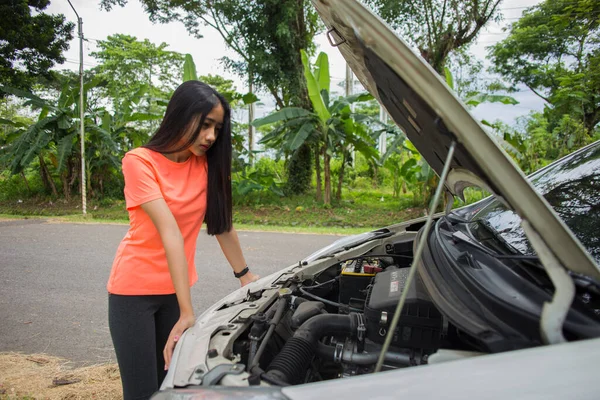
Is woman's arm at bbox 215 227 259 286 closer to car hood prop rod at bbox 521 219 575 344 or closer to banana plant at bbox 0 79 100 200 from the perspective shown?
car hood prop rod at bbox 521 219 575 344

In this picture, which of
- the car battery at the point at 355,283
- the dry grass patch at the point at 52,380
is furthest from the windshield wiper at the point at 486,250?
the dry grass patch at the point at 52,380

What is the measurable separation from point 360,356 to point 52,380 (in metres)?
2.43

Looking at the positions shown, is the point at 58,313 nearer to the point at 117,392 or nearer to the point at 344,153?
the point at 117,392

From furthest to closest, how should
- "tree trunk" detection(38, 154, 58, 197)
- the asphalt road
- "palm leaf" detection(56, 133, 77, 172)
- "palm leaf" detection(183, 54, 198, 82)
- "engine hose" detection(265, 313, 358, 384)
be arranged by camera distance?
"tree trunk" detection(38, 154, 58, 197), "palm leaf" detection(56, 133, 77, 172), "palm leaf" detection(183, 54, 198, 82), the asphalt road, "engine hose" detection(265, 313, 358, 384)

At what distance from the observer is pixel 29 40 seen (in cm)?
1056

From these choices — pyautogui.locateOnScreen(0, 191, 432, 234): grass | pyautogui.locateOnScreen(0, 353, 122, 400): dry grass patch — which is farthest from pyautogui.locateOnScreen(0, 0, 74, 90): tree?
pyautogui.locateOnScreen(0, 353, 122, 400): dry grass patch

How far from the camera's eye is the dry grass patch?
2.68m

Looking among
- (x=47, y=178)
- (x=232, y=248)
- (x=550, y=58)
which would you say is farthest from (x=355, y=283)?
(x=550, y=58)

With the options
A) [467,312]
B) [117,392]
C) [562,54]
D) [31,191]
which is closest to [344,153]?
[117,392]

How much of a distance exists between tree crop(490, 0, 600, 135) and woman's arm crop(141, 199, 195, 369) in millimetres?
11618

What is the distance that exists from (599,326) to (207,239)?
23.7 feet

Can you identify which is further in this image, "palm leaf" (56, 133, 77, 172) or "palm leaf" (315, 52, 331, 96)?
"palm leaf" (56, 133, 77, 172)

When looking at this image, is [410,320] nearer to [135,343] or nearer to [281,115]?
[135,343]

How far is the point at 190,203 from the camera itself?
6.32 feet
